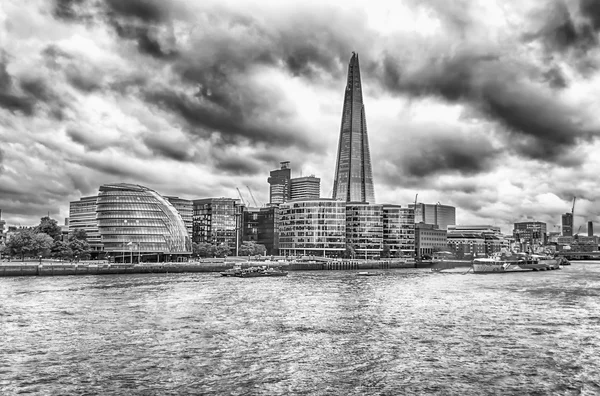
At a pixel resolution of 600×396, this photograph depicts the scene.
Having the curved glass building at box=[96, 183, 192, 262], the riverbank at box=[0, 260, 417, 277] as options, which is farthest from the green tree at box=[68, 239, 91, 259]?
the curved glass building at box=[96, 183, 192, 262]

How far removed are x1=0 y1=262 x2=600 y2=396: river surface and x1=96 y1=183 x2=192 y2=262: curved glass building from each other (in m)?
106

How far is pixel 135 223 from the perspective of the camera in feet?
609

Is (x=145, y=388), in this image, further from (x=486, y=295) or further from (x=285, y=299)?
(x=486, y=295)

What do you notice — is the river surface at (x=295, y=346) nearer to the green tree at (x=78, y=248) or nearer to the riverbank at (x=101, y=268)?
the riverbank at (x=101, y=268)

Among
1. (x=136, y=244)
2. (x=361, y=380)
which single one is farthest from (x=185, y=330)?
(x=136, y=244)

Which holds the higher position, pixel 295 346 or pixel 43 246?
pixel 43 246

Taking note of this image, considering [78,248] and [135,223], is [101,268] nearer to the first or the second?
[78,248]

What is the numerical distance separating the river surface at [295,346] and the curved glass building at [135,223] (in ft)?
347

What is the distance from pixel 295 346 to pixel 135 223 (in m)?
Answer: 150

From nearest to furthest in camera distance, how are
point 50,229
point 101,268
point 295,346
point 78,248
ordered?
point 295,346 → point 101,268 → point 78,248 → point 50,229

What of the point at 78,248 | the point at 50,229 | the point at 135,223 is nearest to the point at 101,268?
the point at 78,248

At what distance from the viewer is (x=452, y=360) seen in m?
41.0

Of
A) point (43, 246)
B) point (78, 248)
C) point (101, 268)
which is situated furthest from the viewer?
point (78, 248)

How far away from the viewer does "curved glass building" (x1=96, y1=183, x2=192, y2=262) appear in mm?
185500
